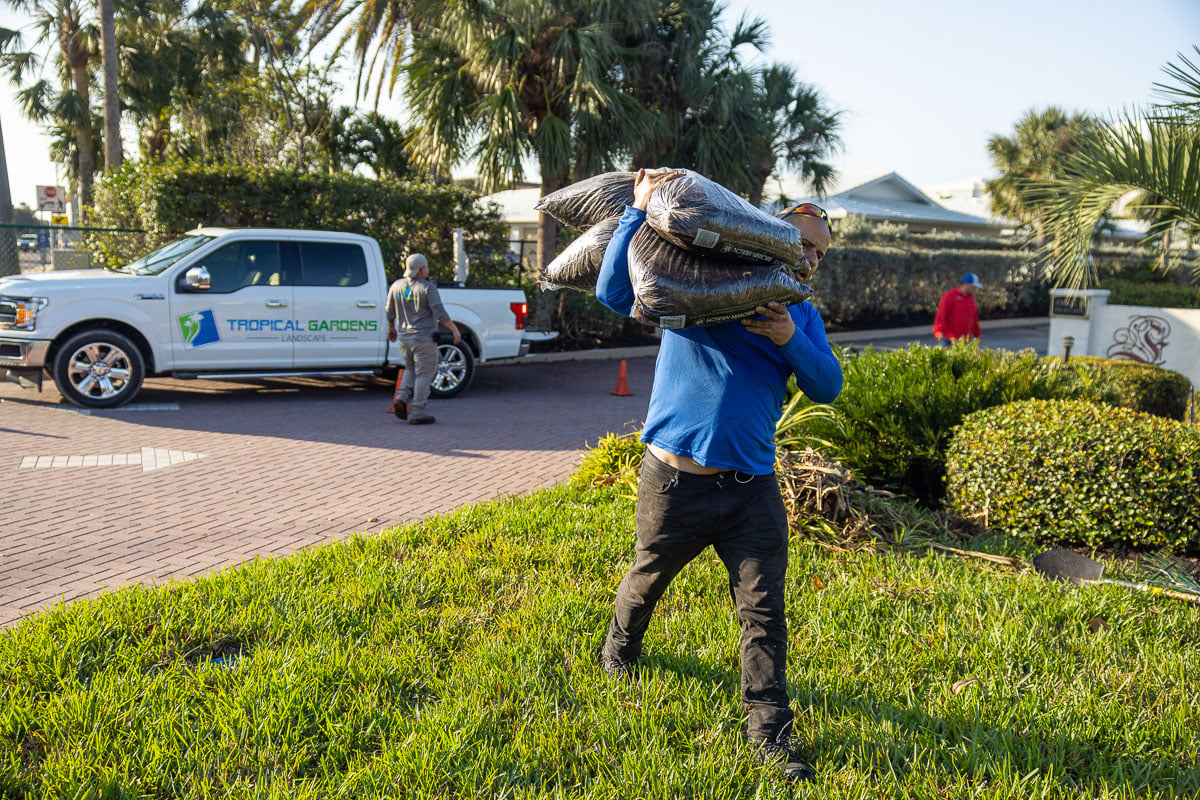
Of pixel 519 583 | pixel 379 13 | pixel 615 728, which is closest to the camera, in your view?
pixel 615 728

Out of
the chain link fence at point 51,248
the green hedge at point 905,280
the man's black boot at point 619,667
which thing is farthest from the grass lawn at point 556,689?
the green hedge at point 905,280

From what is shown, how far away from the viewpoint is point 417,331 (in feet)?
30.7

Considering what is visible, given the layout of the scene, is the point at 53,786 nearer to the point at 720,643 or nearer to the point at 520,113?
the point at 720,643

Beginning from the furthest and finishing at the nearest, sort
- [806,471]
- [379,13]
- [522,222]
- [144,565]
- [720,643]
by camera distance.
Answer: [522,222], [379,13], [806,471], [144,565], [720,643]

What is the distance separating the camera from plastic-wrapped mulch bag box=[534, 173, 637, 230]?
3543 mm

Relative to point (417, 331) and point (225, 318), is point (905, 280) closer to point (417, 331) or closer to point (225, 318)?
point (417, 331)

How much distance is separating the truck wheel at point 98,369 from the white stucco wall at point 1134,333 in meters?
12.3

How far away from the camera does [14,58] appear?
91.2 feet

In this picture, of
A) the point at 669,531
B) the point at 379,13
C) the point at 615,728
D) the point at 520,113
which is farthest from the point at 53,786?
the point at 379,13

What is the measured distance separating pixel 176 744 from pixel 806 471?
3745 mm

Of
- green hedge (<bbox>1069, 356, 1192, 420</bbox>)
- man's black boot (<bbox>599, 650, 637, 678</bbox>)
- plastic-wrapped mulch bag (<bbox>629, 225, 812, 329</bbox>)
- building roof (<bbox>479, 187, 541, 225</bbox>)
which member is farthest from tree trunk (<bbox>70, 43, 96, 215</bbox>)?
plastic-wrapped mulch bag (<bbox>629, 225, 812, 329</bbox>)

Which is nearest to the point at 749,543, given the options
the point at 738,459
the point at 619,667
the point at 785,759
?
the point at 738,459

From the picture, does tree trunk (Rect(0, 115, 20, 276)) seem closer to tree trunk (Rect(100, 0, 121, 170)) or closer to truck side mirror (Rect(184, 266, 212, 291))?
tree trunk (Rect(100, 0, 121, 170))

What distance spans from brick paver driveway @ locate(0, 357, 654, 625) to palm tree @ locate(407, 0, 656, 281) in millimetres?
4964
